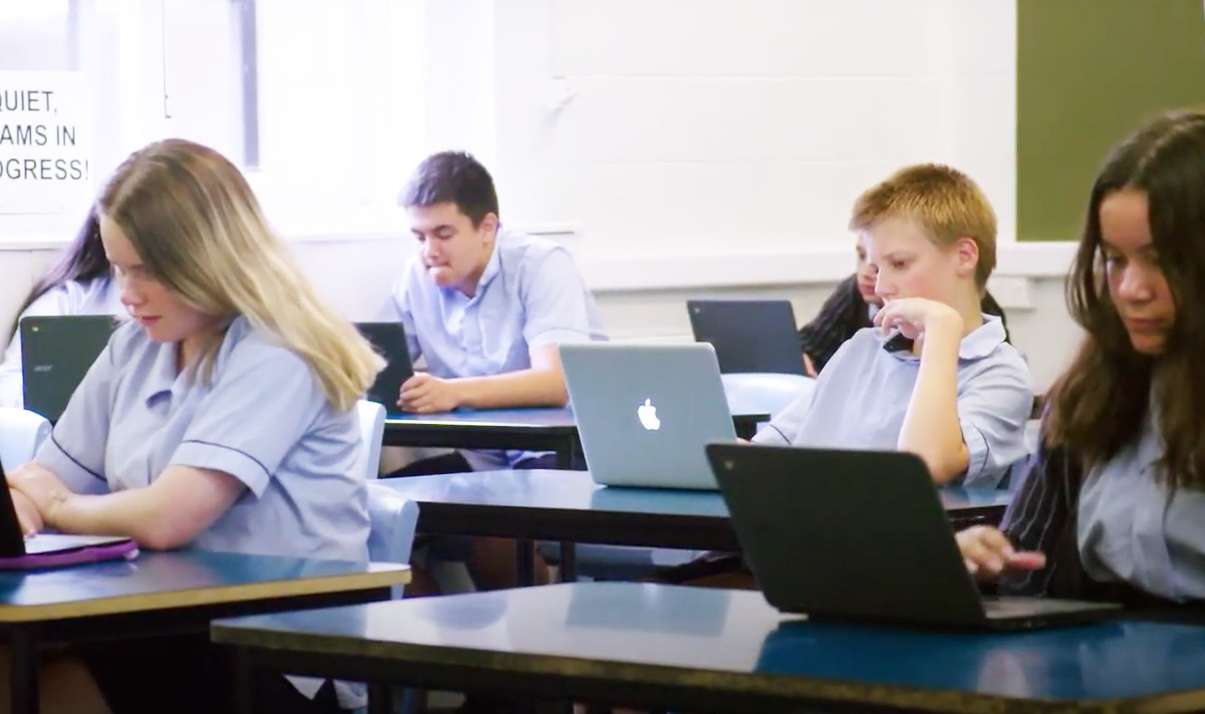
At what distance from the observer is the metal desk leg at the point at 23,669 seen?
2252 mm

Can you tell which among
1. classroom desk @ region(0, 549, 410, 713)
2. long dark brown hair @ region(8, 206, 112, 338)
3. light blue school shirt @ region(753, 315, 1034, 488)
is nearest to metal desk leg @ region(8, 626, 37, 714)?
classroom desk @ region(0, 549, 410, 713)

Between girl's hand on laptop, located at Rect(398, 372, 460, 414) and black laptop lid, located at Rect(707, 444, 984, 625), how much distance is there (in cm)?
264

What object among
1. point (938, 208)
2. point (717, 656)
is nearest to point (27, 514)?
point (717, 656)

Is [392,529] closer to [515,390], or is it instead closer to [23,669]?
[23,669]

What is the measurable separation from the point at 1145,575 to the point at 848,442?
1184 millimetres

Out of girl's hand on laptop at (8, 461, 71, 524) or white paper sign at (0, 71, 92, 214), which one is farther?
white paper sign at (0, 71, 92, 214)

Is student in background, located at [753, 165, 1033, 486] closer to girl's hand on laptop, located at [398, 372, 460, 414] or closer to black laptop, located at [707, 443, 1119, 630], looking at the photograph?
black laptop, located at [707, 443, 1119, 630]

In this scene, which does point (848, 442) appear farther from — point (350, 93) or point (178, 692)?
point (350, 93)

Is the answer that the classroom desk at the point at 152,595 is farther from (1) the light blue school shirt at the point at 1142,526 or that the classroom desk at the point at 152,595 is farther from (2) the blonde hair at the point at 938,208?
(2) the blonde hair at the point at 938,208

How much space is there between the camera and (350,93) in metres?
5.67

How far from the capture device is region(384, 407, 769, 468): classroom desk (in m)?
4.21

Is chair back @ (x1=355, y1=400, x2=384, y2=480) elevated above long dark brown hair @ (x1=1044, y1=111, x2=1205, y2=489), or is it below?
below

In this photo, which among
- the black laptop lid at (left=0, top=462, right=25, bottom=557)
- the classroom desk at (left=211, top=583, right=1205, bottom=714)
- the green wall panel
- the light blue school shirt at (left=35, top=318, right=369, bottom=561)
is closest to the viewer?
the classroom desk at (left=211, top=583, right=1205, bottom=714)

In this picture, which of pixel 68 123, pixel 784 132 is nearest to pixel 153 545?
pixel 68 123
